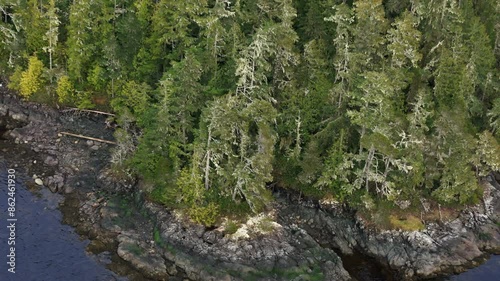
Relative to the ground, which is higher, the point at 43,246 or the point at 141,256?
the point at 141,256

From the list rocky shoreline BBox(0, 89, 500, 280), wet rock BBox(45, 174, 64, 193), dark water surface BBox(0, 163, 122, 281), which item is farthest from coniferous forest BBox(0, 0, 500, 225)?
dark water surface BBox(0, 163, 122, 281)

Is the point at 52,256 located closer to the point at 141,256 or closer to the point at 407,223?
the point at 141,256

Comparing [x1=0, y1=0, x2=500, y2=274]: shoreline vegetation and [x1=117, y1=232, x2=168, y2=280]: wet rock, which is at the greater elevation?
[x1=0, y1=0, x2=500, y2=274]: shoreline vegetation

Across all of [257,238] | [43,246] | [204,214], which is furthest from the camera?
[204,214]

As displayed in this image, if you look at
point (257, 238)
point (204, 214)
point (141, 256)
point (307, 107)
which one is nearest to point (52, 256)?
point (141, 256)

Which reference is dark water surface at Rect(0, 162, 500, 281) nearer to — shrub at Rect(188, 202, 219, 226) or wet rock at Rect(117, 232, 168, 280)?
wet rock at Rect(117, 232, 168, 280)

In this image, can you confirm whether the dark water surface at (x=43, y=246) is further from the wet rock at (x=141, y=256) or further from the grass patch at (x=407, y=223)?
the grass patch at (x=407, y=223)

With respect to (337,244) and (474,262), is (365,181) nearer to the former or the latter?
(337,244)
